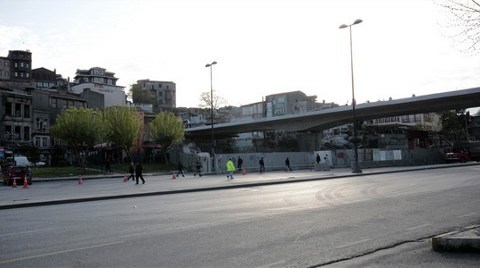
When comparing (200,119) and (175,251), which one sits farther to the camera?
(200,119)

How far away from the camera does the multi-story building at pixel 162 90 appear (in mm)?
154500

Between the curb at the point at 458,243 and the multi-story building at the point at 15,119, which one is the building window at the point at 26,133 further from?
the curb at the point at 458,243

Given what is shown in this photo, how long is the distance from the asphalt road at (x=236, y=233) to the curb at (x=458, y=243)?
0.32 metres

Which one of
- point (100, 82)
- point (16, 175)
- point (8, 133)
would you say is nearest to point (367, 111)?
point (16, 175)

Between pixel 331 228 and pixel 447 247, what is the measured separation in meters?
2.86

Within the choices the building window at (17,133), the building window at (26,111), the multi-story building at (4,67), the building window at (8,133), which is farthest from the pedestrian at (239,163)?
the multi-story building at (4,67)

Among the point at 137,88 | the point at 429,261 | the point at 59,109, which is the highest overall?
→ the point at 137,88

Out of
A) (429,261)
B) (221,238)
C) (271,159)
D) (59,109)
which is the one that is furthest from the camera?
(59,109)

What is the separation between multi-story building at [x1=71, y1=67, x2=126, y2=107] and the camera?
326 feet

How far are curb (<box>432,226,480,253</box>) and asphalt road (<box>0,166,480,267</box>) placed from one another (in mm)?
320

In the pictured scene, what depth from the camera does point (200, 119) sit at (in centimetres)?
12069

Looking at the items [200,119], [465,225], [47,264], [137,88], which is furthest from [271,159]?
[137,88]

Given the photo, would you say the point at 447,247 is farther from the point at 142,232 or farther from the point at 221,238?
the point at 142,232

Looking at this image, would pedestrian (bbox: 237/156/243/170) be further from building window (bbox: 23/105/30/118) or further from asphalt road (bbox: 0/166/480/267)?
building window (bbox: 23/105/30/118)
